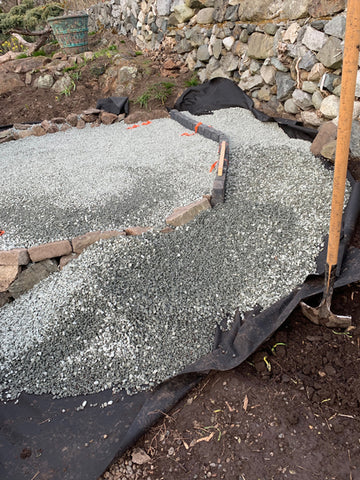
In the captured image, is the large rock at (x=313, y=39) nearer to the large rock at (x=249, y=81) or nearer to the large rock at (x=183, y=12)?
the large rock at (x=249, y=81)

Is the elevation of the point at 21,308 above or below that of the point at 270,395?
below

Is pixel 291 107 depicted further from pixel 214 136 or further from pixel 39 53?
pixel 39 53

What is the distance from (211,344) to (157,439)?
0.69 m

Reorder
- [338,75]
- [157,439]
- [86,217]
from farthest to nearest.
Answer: [338,75] < [86,217] < [157,439]

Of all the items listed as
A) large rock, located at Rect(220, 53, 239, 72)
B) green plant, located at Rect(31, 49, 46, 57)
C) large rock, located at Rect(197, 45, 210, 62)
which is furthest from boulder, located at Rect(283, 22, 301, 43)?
green plant, located at Rect(31, 49, 46, 57)

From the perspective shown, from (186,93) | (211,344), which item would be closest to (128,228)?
(211,344)

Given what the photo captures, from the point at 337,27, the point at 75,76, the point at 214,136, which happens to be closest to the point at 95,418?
the point at 214,136

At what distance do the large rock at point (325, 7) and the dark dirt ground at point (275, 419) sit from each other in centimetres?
353

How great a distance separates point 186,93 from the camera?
251 inches

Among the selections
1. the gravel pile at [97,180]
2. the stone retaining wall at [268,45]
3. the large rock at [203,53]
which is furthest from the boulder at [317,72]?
the large rock at [203,53]

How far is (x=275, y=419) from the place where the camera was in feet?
6.70

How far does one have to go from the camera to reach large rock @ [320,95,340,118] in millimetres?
4445

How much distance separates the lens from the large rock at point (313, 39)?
4.46 metres

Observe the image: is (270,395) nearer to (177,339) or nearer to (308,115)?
(177,339)
